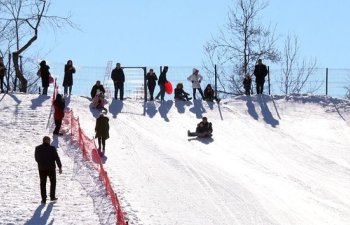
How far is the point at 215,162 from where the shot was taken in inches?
1035

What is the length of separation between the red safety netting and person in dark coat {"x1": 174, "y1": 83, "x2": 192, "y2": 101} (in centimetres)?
649

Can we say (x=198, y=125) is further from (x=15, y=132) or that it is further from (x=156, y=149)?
(x=15, y=132)

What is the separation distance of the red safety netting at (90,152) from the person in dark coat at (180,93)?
649cm

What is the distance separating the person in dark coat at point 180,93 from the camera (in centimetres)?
3616

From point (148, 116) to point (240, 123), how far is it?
3654 mm

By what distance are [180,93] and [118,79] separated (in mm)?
2761

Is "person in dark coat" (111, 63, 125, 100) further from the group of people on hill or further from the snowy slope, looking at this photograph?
the snowy slope

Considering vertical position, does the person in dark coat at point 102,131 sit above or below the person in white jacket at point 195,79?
below

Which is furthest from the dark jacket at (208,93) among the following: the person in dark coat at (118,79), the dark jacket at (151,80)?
the person in dark coat at (118,79)

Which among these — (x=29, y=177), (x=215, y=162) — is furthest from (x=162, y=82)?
(x=29, y=177)

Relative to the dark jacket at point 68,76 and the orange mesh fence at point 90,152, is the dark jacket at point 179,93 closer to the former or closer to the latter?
the dark jacket at point 68,76

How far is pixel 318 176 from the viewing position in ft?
87.9

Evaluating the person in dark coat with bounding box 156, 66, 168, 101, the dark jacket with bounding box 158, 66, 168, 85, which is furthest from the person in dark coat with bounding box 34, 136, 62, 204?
the dark jacket with bounding box 158, 66, 168, 85

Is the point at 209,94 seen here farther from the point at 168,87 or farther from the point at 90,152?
the point at 90,152
